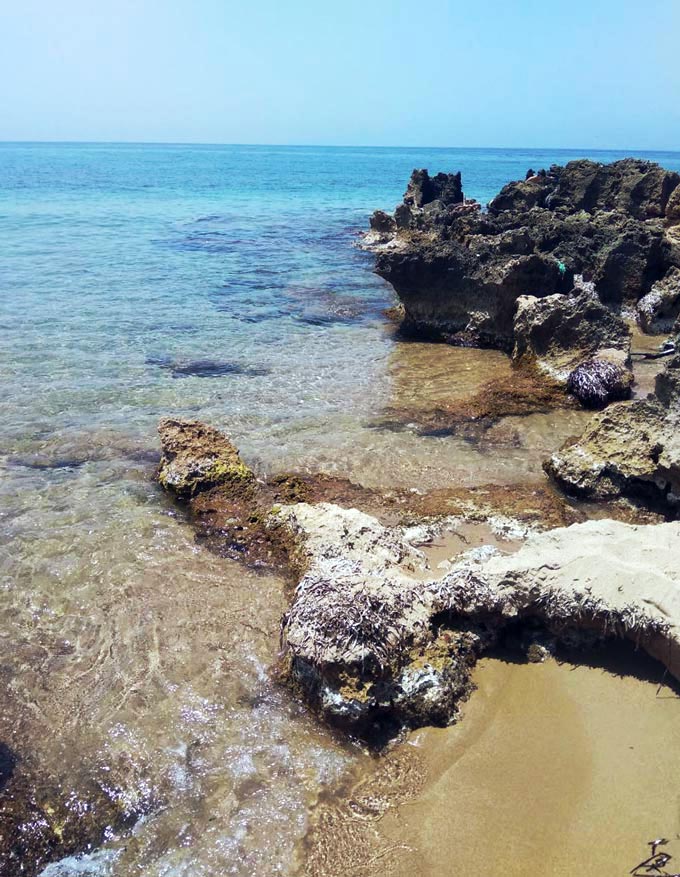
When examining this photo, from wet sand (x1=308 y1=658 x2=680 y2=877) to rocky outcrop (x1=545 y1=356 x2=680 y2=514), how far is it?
3159mm

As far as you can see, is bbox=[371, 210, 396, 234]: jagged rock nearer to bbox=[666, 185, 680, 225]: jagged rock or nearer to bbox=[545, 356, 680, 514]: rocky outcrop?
bbox=[666, 185, 680, 225]: jagged rock

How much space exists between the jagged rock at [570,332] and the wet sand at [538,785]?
806 cm

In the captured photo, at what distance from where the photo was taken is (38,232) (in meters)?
31.1

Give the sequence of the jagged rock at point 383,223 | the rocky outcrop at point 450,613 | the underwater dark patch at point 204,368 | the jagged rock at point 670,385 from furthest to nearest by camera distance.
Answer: the jagged rock at point 383,223, the underwater dark patch at point 204,368, the jagged rock at point 670,385, the rocky outcrop at point 450,613

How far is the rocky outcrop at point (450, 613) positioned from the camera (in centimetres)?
501

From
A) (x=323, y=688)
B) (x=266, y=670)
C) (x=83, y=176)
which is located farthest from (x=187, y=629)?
(x=83, y=176)

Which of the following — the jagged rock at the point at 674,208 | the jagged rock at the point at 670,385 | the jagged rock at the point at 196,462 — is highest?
the jagged rock at the point at 674,208

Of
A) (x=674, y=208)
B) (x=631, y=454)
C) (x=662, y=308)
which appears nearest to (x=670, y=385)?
(x=631, y=454)

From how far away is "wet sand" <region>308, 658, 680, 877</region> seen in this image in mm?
4051

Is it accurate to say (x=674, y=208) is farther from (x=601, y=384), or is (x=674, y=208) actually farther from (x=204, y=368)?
(x=204, y=368)

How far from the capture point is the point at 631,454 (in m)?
8.13

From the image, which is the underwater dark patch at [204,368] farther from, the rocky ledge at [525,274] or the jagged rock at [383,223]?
the jagged rock at [383,223]

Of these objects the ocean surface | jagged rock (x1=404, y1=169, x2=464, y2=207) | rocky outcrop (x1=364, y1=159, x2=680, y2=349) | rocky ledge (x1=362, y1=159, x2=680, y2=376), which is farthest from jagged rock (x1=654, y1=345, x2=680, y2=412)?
jagged rock (x1=404, y1=169, x2=464, y2=207)

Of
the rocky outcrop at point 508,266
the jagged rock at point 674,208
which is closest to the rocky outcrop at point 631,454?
the rocky outcrop at point 508,266
